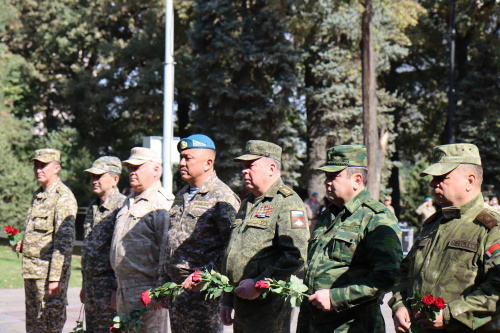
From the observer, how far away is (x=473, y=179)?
3541 mm

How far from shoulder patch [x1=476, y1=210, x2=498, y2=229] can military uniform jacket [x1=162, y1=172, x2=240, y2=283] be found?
2014 mm

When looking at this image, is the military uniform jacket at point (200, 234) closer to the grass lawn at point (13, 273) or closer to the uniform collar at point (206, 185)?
the uniform collar at point (206, 185)

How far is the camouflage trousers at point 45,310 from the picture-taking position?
6.37 metres

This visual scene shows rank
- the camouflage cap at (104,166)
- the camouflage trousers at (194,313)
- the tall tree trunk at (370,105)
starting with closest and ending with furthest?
1. the camouflage trousers at (194,313)
2. the camouflage cap at (104,166)
3. the tall tree trunk at (370,105)

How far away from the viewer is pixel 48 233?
21.7 feet

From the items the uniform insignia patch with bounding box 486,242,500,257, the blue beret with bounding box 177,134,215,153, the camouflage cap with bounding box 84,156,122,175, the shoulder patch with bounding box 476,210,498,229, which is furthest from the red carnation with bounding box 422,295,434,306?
the camouflage cap with bounding box 84,156,122,175

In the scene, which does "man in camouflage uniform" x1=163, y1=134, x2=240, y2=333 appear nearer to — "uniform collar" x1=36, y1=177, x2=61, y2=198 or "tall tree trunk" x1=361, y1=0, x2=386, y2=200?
"uniform collar" x1=36, y1=177, x2=61, y2=198

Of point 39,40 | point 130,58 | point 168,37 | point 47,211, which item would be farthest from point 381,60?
point 47,211

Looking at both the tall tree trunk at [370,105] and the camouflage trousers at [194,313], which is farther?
the tall tree trunk at [370,105]

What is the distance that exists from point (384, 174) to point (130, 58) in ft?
39.1

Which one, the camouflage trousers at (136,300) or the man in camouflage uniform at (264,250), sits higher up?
the man in camouflage uniform at (264,250)

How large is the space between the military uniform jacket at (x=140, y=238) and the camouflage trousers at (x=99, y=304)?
0.47 metres

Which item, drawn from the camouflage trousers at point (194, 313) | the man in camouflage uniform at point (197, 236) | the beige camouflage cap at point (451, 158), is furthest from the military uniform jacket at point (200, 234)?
the beige camouflage cap at point (451, 158)

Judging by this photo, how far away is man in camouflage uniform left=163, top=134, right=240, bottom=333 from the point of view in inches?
187
